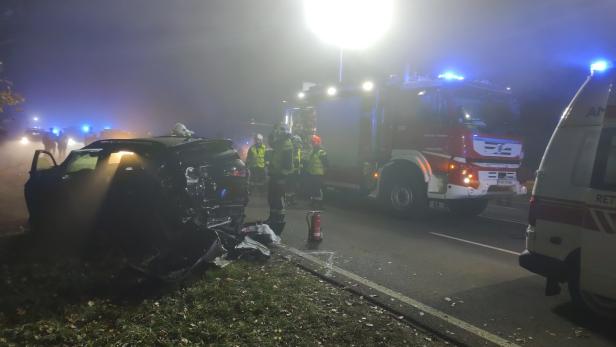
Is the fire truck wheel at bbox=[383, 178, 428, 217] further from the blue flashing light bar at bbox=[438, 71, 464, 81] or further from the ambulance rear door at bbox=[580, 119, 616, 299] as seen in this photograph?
the ambulance rear door at bbox=[580, 119, 616, 299]

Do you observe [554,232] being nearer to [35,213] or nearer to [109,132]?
[35,213]

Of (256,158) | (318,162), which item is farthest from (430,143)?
(256,158)

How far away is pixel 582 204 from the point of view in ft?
12.5

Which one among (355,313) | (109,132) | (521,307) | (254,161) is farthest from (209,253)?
(109,132)

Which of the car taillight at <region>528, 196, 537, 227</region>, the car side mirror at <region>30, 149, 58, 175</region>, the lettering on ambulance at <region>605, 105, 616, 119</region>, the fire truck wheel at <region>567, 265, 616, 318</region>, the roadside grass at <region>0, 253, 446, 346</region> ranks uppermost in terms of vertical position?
the lettering on ambulance at <region>605, 105, 616, 119</region>

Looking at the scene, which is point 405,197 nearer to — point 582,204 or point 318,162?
point 318,162

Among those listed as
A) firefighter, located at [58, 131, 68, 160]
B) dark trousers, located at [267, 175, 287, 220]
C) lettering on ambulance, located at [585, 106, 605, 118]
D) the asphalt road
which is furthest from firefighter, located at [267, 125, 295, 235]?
firefighter, located at [58, 131, 68, 160]

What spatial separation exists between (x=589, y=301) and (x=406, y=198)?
5322mm

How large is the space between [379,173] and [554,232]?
5.95m

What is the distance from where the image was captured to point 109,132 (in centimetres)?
2347

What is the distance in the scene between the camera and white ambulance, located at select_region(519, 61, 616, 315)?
3639mm

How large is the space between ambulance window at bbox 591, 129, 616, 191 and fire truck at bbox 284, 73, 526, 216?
4.53 meters

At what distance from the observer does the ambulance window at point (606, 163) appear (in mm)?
3672

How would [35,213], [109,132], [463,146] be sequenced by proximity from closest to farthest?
[35,213] → [463,146] → [109,132]
